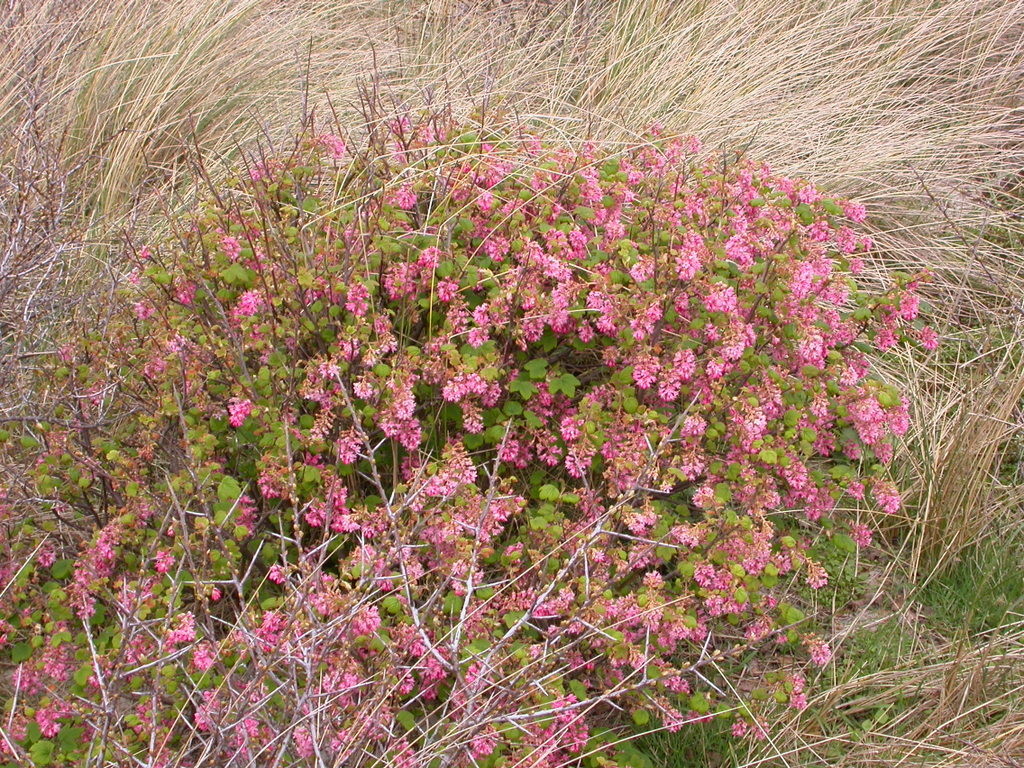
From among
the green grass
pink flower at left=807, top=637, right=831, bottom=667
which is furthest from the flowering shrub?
the green grass

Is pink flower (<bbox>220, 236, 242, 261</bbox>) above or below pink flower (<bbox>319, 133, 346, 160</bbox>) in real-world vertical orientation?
below

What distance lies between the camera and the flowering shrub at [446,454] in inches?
87.3

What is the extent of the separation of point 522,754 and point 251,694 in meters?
0.51

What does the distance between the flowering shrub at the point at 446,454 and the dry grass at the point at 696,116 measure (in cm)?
45

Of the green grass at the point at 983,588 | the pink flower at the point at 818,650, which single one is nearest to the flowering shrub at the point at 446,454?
the pink flower at the point at 818,650

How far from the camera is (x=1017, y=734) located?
256cm

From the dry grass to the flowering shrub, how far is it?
1.46ft

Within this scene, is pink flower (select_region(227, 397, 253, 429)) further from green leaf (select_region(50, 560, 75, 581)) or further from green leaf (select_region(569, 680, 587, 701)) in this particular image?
green leaf (select_region(569, 680, 587, 701))

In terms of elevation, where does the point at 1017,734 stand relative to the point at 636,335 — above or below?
below

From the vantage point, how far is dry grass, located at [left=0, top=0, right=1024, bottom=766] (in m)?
3.24

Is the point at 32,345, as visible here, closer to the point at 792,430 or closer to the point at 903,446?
the point at 792,430

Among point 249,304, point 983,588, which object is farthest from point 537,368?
A: point 983,588

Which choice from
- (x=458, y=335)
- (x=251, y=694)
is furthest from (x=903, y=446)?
(x=251, y=694)

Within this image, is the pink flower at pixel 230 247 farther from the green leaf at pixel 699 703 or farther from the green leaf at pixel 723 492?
the green leaf at pixel 699 703
